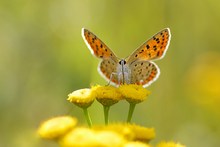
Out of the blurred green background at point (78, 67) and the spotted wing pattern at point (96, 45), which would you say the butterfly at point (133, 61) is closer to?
the spotted wing pattern at point (96, 45)

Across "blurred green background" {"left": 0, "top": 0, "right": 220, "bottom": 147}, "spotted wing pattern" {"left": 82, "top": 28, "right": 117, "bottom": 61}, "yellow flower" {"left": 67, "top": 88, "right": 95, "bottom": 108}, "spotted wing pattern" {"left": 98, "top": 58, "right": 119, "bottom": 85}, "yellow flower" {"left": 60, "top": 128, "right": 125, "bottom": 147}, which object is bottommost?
"yellow flower" {"left": 60, "top": 128, "right": 125, "bottom": 147}

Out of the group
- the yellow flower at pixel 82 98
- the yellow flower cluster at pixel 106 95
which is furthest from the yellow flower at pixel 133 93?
the yellow flower at pixel 82 98

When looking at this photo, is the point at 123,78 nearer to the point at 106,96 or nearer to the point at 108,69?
the point at 108,69

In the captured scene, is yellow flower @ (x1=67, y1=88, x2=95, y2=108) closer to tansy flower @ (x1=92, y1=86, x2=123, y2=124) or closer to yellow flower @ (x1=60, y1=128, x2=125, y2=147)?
tansy flower @ (x1=92, y1=86, x2=123, y2=124)

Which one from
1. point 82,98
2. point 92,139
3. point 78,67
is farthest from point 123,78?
point 78,67

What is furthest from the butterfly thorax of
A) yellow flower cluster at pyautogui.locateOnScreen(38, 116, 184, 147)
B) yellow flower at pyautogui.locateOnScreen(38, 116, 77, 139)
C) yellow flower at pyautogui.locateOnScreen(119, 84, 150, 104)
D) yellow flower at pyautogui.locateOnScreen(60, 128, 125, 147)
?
yellow flower at pyautogui.locateOnScreen(60, 128, 125, 147)
